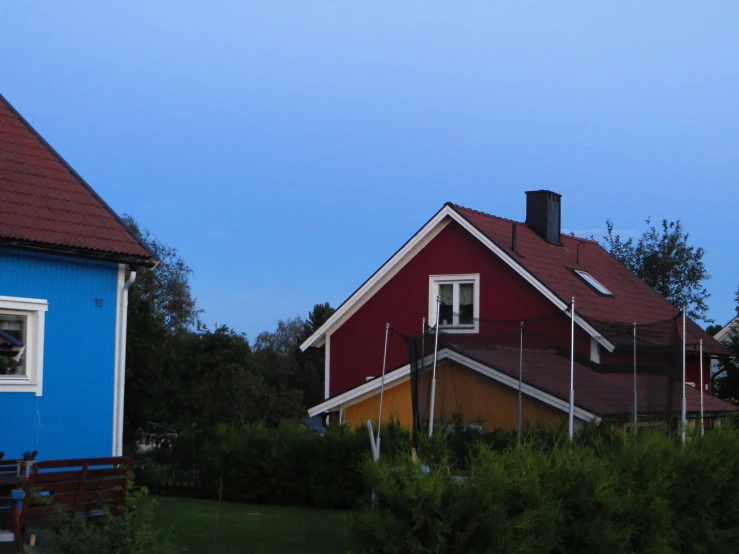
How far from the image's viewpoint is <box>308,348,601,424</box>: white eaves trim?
691 inches

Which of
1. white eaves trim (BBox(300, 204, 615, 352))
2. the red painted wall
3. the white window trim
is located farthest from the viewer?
the red painted wall

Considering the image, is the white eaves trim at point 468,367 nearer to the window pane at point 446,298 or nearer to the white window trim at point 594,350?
the white window trim at point 594,350

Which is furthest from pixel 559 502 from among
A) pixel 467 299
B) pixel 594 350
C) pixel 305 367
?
pixel 305 367

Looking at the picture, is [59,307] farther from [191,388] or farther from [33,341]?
[191,388]

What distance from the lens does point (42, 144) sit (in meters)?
15.8

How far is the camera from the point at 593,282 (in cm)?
2867

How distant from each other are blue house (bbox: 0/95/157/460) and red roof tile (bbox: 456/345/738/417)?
6951 mm

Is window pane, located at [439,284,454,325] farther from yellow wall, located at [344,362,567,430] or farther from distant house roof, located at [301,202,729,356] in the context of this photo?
yellow wall, located at [344,362,567,430]

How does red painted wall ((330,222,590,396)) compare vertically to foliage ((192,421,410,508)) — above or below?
above

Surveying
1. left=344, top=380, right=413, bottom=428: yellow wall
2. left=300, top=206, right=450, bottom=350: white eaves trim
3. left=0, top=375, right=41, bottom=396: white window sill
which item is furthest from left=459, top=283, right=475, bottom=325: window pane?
left=0, top=375, right=41, bottom=396: white window sill

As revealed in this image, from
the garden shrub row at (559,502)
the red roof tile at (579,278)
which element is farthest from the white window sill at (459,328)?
the garden shrub row at (559,502)

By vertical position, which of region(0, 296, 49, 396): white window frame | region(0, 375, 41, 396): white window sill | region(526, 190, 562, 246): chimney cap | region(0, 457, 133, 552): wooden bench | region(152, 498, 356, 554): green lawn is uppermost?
region(526, 190, 562, 246): chimney cap

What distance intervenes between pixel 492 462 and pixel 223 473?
12.8 meters

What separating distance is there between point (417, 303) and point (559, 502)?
19414mm
